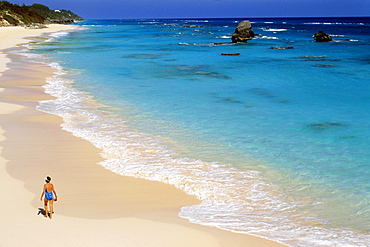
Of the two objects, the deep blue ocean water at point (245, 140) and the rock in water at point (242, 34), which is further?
the rock in water at point (242, 34)

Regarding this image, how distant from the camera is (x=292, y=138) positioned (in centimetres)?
1366

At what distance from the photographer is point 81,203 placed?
849 centimetres

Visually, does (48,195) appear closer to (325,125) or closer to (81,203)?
(81,203)

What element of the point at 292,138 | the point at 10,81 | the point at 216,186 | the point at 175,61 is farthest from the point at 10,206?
the point at 175,61

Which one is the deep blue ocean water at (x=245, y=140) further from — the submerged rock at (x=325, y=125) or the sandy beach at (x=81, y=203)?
the sandy beach at (x=81, y=203)

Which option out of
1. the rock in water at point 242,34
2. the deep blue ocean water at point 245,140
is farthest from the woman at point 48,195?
the rock in water at point 242,34

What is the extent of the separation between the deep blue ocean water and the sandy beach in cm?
45

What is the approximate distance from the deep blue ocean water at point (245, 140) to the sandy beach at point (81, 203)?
1.47 ft

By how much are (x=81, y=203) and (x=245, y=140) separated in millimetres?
6367

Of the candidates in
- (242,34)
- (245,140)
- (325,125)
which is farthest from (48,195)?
(242,34)

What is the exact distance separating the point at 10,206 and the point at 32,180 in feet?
5.01

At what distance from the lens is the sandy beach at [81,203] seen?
7.07m

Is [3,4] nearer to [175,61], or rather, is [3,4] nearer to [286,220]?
[175,61]

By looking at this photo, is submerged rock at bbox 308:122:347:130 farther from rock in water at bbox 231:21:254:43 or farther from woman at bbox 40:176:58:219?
rock in water at bbox 231:21:254:43
